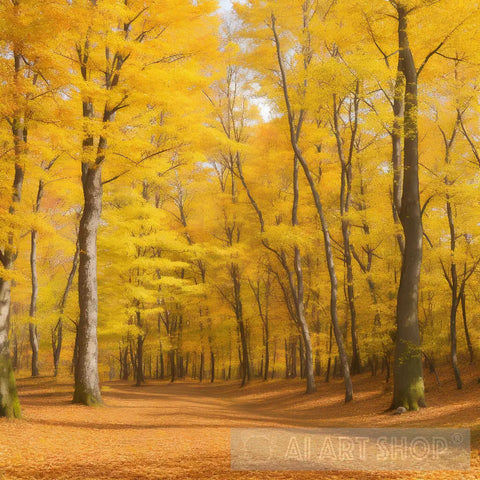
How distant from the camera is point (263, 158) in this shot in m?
17.5

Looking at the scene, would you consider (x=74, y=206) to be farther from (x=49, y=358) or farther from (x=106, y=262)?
(x=49, y=358)

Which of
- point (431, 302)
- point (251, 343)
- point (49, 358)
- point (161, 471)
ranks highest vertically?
point (431, 302)

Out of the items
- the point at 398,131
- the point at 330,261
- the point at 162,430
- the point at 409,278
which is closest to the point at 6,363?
the point at 162,430

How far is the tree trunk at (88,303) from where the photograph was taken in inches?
397

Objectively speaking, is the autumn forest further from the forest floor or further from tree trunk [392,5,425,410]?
the forest floor

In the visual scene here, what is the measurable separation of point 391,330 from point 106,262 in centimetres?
1187

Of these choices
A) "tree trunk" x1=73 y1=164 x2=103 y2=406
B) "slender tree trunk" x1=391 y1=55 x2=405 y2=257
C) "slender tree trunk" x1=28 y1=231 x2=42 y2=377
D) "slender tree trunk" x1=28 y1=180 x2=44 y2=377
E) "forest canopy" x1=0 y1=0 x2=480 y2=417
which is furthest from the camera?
"slender tree trunk" x1=28 y1=231 x2=42 y2=377

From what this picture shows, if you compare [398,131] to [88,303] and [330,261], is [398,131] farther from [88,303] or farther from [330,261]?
[88,303]

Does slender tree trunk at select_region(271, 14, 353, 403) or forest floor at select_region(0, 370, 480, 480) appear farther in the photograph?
slender tree trunk at select_region(271, 14, 353, 403)

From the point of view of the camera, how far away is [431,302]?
13.7 m

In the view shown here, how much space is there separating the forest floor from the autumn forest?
63 cm

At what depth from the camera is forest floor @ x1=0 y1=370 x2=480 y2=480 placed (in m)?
4.43

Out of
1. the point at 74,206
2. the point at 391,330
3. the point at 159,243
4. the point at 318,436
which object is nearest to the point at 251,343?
the point at 159,243

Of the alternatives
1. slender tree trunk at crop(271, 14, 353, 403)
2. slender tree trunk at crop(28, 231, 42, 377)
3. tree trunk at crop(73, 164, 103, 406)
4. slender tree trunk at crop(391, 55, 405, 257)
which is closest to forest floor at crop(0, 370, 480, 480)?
tree trunk at crop(73, 164, 103, 406)
